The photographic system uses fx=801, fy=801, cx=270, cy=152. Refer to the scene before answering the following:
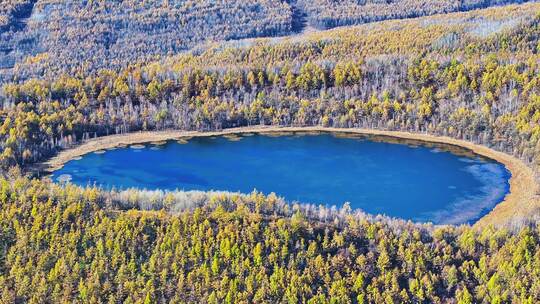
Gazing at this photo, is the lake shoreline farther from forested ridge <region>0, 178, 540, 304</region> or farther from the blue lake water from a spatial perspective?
forested ridge <region>0, 178, 540, 304</region>

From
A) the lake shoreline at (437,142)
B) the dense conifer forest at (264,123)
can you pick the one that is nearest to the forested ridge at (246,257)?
the dense conifer forest at (264,123)

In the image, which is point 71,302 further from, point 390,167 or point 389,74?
point 389,74

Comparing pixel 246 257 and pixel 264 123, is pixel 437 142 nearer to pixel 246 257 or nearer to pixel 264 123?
pixel 264 123

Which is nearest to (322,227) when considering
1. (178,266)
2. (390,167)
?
(178,266)

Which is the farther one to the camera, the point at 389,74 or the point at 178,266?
the point at 389,74

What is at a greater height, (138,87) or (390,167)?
(138,87)

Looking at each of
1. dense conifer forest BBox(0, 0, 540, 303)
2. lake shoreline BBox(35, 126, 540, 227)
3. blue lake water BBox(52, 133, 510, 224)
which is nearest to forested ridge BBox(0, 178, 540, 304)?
dense conifer forest BBox(0, 0, 540, 303)

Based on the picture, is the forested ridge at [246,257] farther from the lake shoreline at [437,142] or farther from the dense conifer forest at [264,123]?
the lake shoreline at [437,142]
